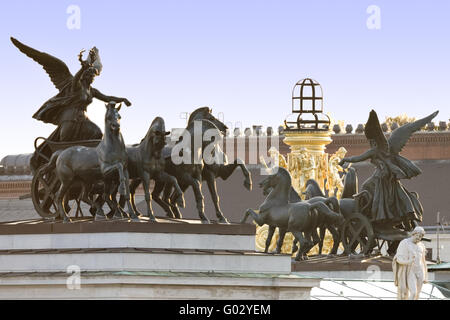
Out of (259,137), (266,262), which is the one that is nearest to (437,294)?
(266,262)

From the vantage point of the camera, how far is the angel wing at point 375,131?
228 feet

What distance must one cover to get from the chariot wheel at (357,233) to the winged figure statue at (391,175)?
0.35 m

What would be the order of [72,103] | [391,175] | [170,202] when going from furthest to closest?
1. [391,175]
2. [72,103]
3. [170,202]

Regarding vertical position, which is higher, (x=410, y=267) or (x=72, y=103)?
(x=72, y=103)

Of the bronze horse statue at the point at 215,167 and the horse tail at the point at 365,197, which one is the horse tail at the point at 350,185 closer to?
the horse tail at the point at 365,197

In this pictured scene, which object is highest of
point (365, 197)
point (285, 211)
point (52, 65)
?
point (52, 65)

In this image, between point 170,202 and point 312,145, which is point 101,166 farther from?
point 312,145

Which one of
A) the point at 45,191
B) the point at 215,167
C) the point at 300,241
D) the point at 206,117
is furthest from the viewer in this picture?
the point at 300,241

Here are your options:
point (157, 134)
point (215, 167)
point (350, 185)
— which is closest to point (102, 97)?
point (215, 167)

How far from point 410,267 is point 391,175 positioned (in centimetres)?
1683

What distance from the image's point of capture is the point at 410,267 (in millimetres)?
53781

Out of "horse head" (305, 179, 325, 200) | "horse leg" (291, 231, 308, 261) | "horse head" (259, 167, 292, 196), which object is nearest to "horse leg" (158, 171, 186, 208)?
"horse head" (259, 167, 292, 196)

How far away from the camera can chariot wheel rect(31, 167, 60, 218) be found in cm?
6053

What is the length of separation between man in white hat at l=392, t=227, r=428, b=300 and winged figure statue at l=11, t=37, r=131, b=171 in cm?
981
